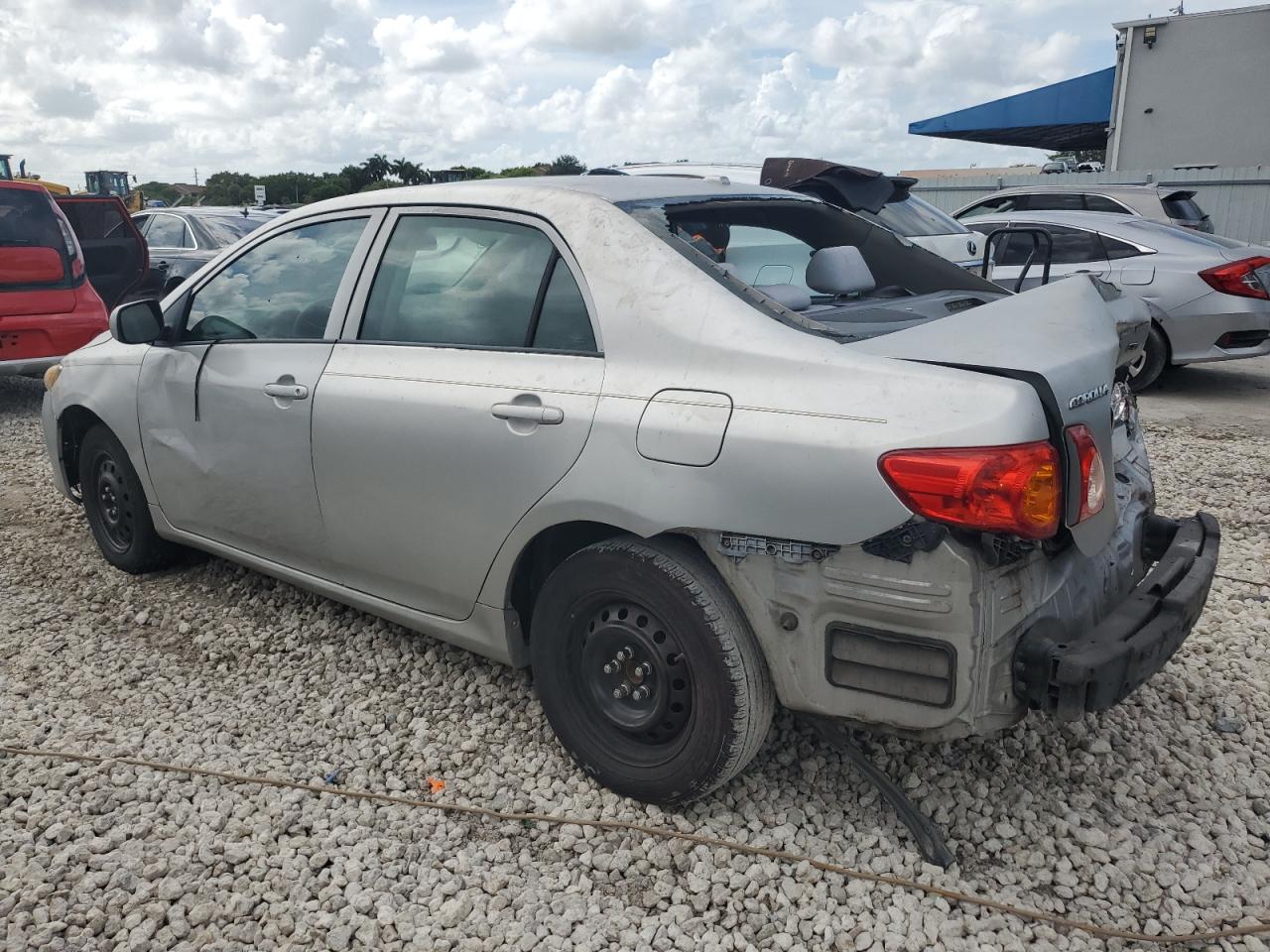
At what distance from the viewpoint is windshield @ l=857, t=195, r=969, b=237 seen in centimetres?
810

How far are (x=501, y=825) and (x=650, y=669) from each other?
597 millimetres

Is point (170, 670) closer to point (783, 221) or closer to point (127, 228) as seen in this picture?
point (783, 221)

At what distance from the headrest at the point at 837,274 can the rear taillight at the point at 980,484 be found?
1.35 m

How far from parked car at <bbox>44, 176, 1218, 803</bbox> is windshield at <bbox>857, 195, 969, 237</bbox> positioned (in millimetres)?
4547

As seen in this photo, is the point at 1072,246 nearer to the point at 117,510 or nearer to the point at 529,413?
the point at 529,413

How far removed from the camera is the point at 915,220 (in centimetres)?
838

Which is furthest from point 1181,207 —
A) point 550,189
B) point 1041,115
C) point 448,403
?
point 1041,115

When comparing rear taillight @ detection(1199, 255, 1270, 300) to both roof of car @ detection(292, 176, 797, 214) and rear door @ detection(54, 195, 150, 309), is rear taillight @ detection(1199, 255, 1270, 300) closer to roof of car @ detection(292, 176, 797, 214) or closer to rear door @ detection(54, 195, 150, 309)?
roof of car @ detection(292, 176, 797, 214)

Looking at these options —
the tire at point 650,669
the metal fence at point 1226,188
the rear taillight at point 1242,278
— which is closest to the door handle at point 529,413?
the tire at point 650,669

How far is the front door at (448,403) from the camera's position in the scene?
277 centimetres

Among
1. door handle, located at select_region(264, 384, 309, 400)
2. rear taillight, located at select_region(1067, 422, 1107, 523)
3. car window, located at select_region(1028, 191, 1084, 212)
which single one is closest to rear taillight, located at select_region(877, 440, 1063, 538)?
rear taillight, located at select_region(1067, 422, 1107, 523)

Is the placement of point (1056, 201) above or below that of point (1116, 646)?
above

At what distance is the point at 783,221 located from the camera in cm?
378

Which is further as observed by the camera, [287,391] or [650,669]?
[287,391]
